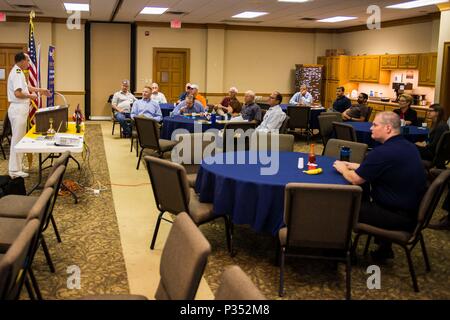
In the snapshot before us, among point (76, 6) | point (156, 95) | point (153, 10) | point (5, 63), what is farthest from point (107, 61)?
point (156, 95)

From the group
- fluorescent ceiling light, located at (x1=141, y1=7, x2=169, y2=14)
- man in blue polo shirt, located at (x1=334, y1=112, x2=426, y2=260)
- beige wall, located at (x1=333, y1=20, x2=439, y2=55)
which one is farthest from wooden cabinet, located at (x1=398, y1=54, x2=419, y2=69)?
man in blue polo shirt, located at (x1=334, y1=112, x2=426, y2=260)

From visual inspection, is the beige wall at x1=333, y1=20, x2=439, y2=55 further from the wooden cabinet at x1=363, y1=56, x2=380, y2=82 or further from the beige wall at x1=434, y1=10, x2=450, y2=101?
the beige wall at x1=434, y1=10, x2=450, y2=101

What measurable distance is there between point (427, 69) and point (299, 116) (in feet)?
9.87

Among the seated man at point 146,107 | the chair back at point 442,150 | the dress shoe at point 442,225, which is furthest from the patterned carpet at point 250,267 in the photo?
the seated man at point 146,107

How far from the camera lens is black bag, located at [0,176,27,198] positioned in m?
5.07

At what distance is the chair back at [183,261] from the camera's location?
7.04 feet

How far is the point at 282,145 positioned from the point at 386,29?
8.77m

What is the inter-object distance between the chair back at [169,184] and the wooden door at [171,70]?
35.8ft

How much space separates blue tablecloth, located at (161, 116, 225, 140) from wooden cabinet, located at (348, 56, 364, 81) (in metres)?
6.88

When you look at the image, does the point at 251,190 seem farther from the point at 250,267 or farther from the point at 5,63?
the point at 5,63

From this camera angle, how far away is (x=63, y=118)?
702 centimetres

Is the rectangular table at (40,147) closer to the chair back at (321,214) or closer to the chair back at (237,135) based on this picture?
the chair back at (237,135)

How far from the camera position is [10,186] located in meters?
5.18
